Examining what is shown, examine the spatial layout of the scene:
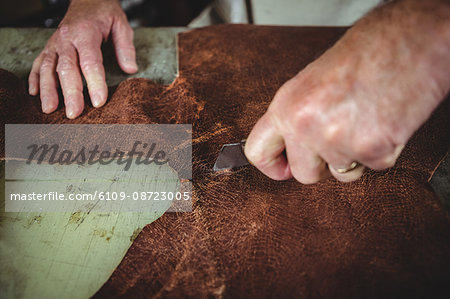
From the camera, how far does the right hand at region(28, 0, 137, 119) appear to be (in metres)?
1.29

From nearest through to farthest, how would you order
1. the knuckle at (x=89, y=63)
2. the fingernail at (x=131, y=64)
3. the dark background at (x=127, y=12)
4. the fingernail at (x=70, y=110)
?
the fingernail at (x=70, y=110) → the knuckle at (x=89, y=63) → the fingernail at (x=131, y=64) → the dark background at (x=127, y=12)

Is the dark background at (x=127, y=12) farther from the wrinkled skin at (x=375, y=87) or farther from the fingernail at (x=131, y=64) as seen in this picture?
the wrinkled skin at (x=375, y=87)

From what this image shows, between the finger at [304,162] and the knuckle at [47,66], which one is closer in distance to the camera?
the finger at [304,162]

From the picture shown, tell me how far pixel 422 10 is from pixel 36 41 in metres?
2.03

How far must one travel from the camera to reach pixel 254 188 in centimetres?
102

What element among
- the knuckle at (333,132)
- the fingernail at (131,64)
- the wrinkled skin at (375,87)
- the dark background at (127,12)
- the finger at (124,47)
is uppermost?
the wrinkled skin at (375,87)

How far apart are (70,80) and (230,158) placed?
0.88 m

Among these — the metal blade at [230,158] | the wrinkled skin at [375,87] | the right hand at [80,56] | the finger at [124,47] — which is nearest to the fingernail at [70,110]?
the right hand at [80,56]

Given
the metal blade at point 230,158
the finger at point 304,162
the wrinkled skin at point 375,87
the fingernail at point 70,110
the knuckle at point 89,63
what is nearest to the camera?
the wrinkled skin at point 375,87

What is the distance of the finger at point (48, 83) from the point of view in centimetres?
128

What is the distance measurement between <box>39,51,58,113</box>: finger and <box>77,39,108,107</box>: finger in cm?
15

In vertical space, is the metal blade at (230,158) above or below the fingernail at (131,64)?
below

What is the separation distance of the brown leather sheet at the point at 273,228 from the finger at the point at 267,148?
5.1 inches

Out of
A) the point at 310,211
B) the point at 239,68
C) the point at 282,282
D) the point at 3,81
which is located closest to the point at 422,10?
the point at 310,211
